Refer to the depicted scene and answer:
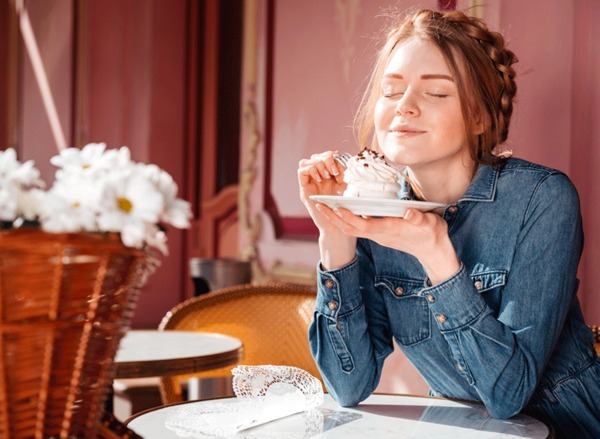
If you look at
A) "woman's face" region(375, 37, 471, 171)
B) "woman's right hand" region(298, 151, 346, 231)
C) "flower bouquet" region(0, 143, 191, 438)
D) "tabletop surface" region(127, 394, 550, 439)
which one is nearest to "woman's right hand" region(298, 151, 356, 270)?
"woman's right hand" region(298, 151, 346, 231)

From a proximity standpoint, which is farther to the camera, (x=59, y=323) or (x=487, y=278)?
(x=487, y=278)

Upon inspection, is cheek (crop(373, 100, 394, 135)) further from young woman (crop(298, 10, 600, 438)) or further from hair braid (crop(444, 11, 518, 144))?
hair braid (crop(444, 11, 518, 144))

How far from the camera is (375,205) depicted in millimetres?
1055

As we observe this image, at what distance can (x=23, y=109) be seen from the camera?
5.90 metres

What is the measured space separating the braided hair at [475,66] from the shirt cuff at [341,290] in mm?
283

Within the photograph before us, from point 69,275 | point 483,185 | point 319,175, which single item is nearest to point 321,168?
point 319,175

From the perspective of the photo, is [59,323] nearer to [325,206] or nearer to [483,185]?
[325,206]

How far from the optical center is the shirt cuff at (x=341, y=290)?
1.27m

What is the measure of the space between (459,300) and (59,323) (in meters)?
0.64

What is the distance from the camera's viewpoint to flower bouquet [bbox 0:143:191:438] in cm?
59

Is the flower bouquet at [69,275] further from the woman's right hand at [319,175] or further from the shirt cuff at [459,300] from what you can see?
the woman's right hand at [319,175]

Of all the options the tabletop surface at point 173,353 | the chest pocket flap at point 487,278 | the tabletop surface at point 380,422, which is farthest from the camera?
the tabletop surface at point 173,353

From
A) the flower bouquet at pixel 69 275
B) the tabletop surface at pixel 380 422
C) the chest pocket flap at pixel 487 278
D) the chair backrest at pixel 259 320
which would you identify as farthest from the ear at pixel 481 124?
the chair backrest at pixel 259 320

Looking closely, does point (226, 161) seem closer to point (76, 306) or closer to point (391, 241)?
point (391, 241)
